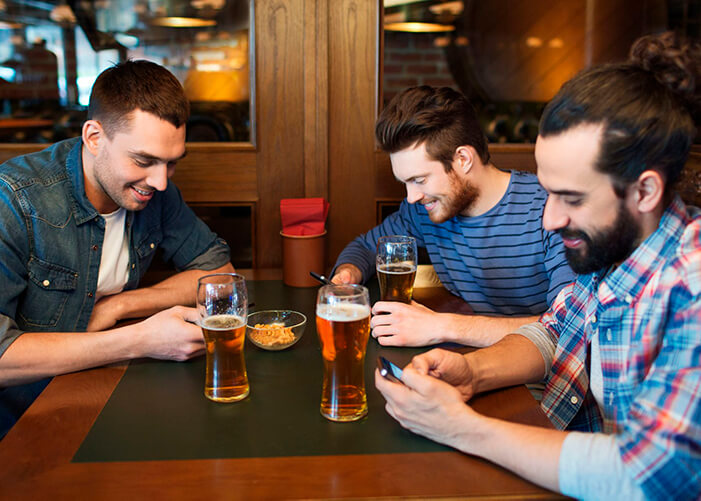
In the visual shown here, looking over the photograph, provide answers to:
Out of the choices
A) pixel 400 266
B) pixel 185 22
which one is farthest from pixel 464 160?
pixel 185 22

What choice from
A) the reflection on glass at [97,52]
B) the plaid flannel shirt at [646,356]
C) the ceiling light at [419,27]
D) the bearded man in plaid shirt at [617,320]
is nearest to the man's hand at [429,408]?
the bearded man in plaid shirt at [617,320]

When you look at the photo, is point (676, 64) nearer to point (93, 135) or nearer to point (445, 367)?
point (445, 367)

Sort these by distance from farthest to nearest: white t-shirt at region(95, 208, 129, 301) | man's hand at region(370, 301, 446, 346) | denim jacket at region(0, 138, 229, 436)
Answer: white t-shirt at region(95, 208, 129, 301) < denim jacket at region(0, 138, 229, 436) < man's hand at region(370, 301, 446, 346)

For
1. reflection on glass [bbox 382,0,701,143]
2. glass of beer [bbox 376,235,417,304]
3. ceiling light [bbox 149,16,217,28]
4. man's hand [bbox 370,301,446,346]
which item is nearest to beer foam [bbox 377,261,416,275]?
glass of beer [bbox 376,235,417,304]

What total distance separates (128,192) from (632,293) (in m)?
1.32

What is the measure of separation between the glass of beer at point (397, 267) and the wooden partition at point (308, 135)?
0.90 meters

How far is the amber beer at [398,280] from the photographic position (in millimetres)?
1659

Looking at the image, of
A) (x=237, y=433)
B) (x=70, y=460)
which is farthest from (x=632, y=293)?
(x=70, y=460)

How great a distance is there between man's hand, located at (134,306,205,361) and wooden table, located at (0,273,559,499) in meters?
0.31

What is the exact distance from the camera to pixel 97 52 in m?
2.46

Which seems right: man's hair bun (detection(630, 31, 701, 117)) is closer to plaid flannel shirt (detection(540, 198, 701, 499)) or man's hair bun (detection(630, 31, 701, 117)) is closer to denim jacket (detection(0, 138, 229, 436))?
plaid flannel shirt (detection(540, 198, 701, 499))

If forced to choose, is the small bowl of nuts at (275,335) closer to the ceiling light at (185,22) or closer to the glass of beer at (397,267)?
the glass of beer at (397,267)

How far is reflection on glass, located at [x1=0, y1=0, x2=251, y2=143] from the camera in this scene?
2438 millimetres

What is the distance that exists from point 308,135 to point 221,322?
1392mm
